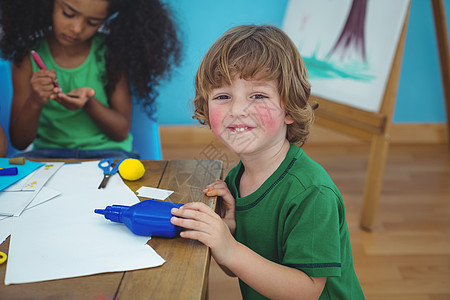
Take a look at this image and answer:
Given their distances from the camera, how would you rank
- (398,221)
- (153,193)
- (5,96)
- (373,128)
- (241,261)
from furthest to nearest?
(398,221) → (373,128) → (5,96) → (153,193) → (241,261)

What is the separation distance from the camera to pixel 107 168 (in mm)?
836

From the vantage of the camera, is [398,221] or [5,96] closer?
[5,96]

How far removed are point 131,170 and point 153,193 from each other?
0.08 m

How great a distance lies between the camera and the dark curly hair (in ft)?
4.29

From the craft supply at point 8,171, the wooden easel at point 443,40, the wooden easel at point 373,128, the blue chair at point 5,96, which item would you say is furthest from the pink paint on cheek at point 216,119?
the wooden easel at point 443,40

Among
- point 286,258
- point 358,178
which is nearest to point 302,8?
point 358,178

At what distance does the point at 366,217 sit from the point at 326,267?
117 cm

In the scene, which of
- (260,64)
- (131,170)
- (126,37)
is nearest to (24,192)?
(131,170)

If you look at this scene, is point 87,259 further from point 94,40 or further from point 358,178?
point 358,178

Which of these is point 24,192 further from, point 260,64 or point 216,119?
point 260,64

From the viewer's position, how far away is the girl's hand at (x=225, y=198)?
758 millimetres

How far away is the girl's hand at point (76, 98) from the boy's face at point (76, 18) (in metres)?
0.17

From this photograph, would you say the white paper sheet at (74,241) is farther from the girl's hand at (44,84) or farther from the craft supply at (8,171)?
the girl's hand at (44,84)

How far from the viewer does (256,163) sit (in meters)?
0.83
